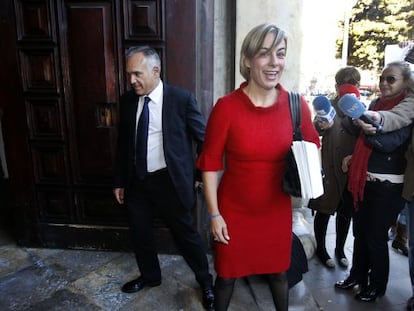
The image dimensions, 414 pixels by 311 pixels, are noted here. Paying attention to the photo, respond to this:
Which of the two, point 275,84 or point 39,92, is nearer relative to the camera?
point 275,84

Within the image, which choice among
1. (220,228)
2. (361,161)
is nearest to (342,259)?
(361,161)

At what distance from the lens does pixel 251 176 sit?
1.95 m

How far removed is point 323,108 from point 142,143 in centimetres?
126

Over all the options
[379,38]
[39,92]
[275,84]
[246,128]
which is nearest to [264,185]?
[246,128]

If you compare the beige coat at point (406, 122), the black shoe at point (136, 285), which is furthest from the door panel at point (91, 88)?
the beige coat at point (406, 122)

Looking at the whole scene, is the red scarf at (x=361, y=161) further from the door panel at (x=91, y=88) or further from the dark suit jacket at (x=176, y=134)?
the door panel at (x=91, y=88)

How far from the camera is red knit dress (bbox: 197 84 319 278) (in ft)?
6.18

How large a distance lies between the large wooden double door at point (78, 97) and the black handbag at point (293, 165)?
4.57 feet

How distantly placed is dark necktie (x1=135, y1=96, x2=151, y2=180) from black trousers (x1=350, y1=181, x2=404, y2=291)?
5.25ft

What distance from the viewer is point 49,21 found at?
3139mm

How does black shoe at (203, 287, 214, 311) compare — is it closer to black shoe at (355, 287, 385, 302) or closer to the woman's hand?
the woman's hand

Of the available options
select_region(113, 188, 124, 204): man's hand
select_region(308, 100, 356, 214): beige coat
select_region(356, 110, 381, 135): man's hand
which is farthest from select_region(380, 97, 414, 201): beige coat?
select_region(113, 188, 124, 204): man's hand

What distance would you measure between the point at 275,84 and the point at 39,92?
2.36 metres

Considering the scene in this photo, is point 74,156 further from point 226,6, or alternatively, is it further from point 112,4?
point 226,6
